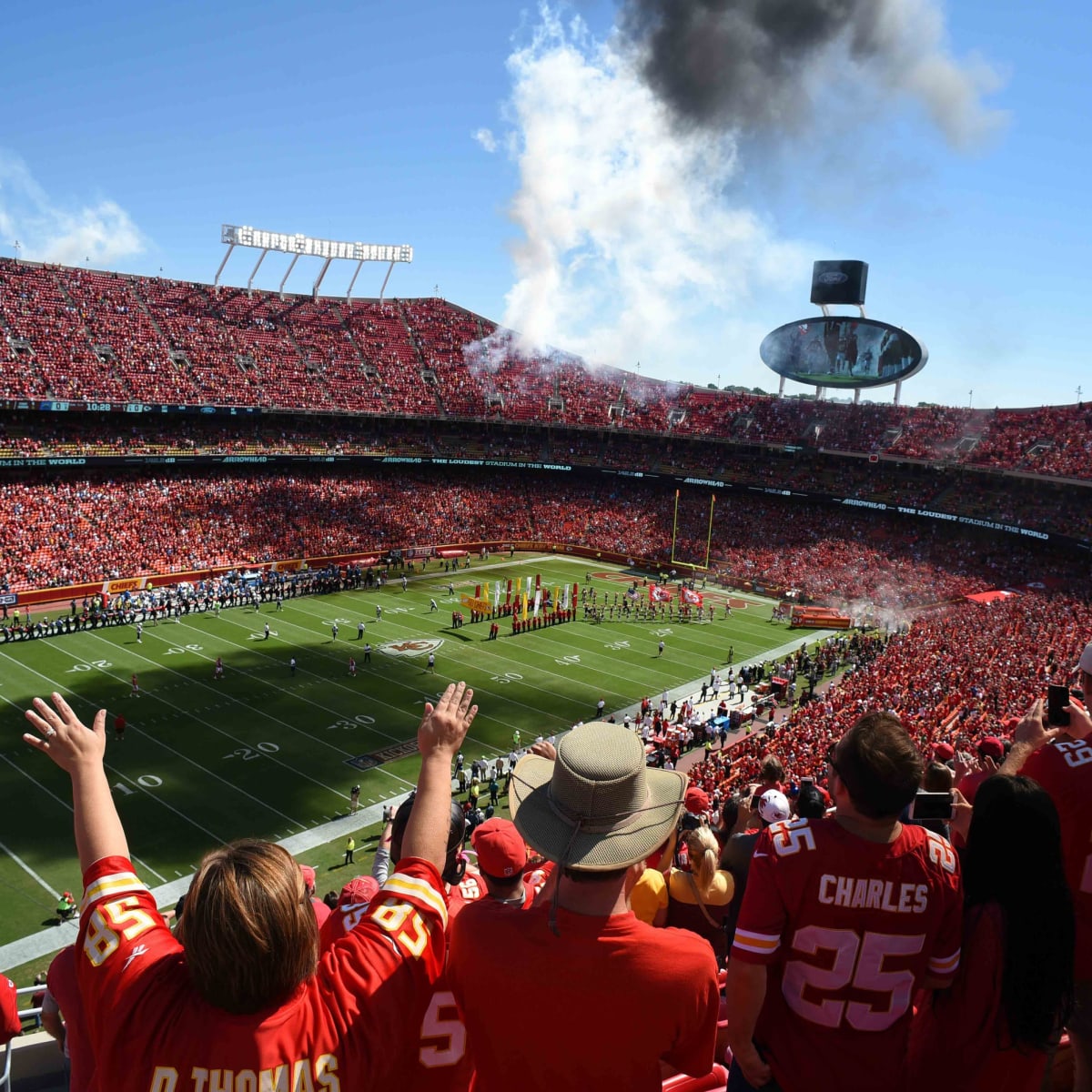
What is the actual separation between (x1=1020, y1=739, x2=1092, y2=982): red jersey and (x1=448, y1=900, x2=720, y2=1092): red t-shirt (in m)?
2.12

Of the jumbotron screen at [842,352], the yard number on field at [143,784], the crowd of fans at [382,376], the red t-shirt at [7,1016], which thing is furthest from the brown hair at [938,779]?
the jumbotron screen at [842,352]

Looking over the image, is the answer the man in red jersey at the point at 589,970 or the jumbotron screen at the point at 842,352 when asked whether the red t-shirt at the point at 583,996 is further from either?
the jumbotron screen at the point at 842,352

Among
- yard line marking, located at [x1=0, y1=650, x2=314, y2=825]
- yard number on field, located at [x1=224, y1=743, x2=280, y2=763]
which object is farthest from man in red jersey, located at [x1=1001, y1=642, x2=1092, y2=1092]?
yard number on field, located at [x1=224, y1=743, x2=280, y2=763]

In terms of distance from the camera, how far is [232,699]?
2806 cm

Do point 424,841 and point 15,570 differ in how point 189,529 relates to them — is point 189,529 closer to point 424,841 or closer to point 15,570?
point 15,570

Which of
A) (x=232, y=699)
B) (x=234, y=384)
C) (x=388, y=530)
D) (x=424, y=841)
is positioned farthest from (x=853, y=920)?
(x=234, y=384)

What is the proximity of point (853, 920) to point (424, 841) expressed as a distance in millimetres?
1631

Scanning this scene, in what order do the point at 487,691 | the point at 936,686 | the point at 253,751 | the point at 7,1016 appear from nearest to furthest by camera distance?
the point at 7,1016
the point at 253,751
the point at 936,686
the point at 487,691

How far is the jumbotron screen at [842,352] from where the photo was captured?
5897 cm

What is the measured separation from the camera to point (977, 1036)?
3.21 meters

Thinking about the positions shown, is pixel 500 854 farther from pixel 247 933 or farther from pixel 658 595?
pixel 658 595

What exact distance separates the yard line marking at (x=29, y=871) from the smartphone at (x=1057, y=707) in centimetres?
1797

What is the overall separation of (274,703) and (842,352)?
47.6m

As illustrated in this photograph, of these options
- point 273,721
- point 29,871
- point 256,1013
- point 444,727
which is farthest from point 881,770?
point 273,721
